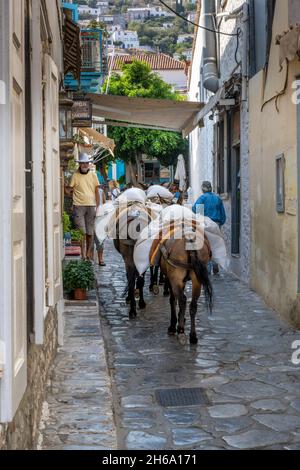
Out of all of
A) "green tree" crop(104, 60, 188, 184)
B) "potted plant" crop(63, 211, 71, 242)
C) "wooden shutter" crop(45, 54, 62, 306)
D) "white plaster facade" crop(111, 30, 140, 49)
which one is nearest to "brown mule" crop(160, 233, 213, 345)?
"wooden shutter" crop(45, 54, 62, 306)

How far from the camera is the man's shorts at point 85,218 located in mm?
13641

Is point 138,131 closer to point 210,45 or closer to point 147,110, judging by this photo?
point 210,45

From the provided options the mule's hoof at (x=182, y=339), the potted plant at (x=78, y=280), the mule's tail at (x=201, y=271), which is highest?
the mule's tail at (x=201, y=271)

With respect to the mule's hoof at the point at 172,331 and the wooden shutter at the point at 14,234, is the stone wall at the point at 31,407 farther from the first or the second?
the mule's hoof at the point at 172,331

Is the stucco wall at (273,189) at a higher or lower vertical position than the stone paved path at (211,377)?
higher

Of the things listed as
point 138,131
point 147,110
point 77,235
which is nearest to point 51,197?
point 77,235

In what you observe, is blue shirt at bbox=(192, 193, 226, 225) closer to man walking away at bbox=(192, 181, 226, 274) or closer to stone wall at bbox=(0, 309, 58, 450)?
man walking away at bbox=(192, 181, 226, 274)

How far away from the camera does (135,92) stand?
40938mm

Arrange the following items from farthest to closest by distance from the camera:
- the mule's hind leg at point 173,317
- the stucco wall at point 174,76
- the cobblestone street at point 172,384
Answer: the stucco wall at point 174,76, the mule's hind leg at point 173,317, the cobblestone street at point 172,384

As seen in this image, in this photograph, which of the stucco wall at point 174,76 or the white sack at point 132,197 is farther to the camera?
the stucco wall at point 174,76

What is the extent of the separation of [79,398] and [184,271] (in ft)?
8.35

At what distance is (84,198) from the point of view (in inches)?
531

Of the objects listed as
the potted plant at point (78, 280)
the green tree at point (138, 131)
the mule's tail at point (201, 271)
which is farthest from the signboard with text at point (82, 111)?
the green tree at point (138, 131)

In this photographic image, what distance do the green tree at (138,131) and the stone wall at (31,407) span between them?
114 ft
